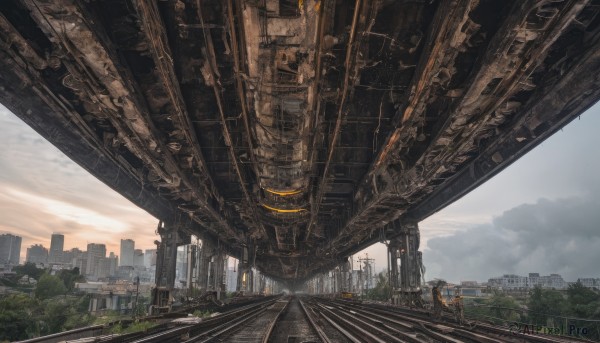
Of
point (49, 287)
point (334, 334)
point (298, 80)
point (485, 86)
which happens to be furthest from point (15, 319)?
point (485, 86)

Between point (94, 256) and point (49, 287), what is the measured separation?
132 metres

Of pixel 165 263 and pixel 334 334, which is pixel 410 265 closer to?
pixel 334 334

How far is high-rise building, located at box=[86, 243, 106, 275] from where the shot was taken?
168m

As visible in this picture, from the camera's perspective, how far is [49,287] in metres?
54.7

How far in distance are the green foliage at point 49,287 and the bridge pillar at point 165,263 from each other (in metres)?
48.1

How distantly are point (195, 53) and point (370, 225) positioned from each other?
12663 mm

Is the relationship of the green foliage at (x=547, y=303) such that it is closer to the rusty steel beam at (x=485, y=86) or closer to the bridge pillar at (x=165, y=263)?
the rusty steel beam at (x=485, y=86)

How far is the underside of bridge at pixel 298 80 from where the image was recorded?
566 centimetres

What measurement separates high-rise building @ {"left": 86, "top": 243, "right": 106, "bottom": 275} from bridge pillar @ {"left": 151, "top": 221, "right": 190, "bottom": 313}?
578 ft

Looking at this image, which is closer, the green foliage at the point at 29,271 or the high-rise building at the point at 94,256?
the green foliage at the point at 29,271

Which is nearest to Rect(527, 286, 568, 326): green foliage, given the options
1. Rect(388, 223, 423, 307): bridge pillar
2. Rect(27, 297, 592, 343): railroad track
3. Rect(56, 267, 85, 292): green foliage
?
Rect(388, 223, 423, 307): bridge pillar

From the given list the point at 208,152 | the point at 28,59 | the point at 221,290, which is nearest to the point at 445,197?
the point at 208,152

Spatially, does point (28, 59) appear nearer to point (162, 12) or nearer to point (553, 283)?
point (162, 12)

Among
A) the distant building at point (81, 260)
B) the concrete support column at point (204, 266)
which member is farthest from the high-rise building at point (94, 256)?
the concrete support column at point (204, 266)
